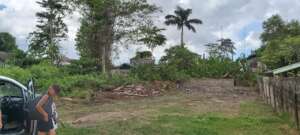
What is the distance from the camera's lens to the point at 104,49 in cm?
3023

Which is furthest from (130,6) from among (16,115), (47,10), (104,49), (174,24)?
(174,24)

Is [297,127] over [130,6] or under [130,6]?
under

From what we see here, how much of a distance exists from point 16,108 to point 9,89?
47cm

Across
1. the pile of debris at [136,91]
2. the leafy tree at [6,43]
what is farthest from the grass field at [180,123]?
the leafy tree at [6,43]

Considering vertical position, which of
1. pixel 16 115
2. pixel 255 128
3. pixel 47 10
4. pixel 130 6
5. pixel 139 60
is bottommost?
pixel 255 128

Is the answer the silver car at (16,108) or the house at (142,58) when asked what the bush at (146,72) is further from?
the silver car at (16,108)

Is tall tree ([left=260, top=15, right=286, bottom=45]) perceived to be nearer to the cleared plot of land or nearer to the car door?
the cleared plot of land

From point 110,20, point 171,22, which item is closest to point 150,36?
point 110,20

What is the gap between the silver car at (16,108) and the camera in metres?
7.02

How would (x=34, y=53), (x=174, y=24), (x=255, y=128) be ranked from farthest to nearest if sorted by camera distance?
(x=174, y=24)
(x=34, y=53)
(x=255, y=128)

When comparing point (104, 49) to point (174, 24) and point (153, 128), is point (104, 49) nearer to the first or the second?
point (153, 128)

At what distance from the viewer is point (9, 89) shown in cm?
761

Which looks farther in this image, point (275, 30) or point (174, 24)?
point (174, 24)

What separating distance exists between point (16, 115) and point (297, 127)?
6.40 m
